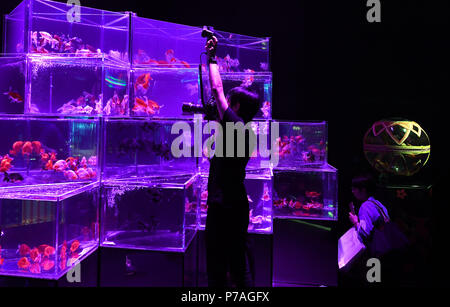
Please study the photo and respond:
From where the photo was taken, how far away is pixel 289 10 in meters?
3.59

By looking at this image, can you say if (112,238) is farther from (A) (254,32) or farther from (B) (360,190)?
(A) (254,32)

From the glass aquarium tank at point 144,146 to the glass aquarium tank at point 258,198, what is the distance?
0.38m

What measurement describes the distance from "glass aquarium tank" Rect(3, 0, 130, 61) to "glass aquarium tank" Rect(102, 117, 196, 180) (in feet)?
2.07

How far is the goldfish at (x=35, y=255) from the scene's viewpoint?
6.10ft

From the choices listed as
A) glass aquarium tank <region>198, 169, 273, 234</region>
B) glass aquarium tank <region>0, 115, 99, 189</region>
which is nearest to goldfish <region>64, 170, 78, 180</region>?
glass aquarium tank <region>0, 115, 99, 189</region>

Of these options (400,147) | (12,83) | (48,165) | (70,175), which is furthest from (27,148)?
(400,147)

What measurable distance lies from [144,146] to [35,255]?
1029 millimetres

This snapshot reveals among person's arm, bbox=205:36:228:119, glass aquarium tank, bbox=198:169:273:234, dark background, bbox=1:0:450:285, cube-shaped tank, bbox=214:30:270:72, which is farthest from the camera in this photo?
dark background, bbox=1:0:450:285

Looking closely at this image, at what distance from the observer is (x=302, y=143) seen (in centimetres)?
305

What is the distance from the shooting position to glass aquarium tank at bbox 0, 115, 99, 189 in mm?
2014

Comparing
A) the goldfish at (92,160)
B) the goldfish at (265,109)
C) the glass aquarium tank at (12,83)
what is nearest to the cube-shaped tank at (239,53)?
the goldfish at (265,109)

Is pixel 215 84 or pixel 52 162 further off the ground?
pixel 215 84

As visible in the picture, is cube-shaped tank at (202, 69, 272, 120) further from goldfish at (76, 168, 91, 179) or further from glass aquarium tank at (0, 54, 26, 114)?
glass aquarium tank at (0, 54, 26, 114)

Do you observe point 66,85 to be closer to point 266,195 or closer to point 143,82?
point 143,82
